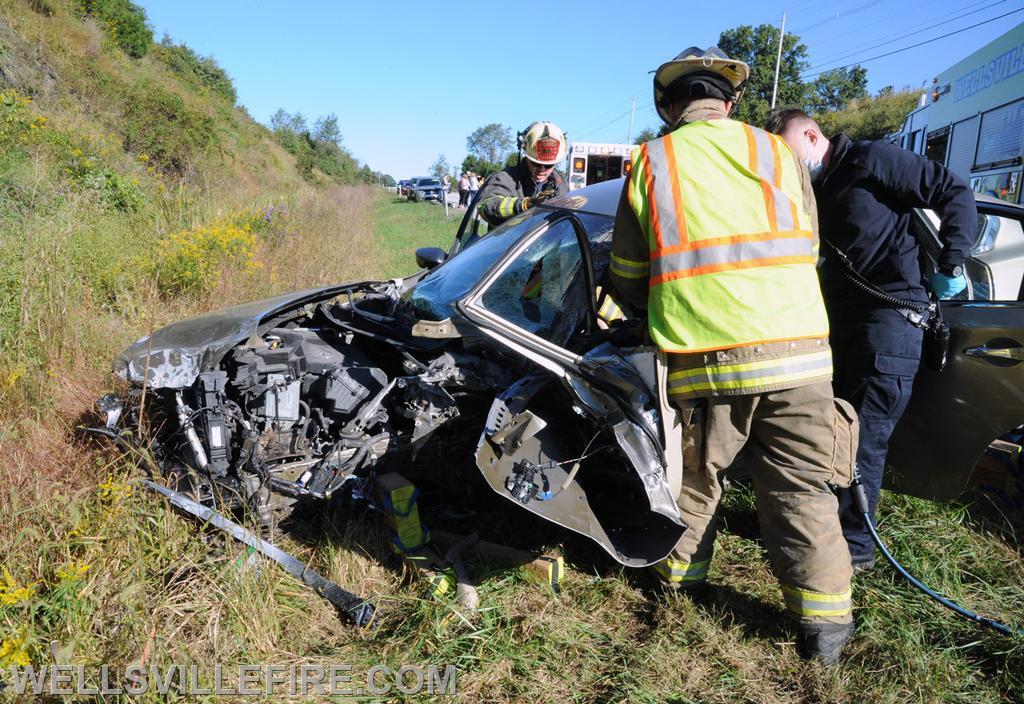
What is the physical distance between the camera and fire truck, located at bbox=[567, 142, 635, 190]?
19.8 metres

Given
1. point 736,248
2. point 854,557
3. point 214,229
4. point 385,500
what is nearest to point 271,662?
point 385,500

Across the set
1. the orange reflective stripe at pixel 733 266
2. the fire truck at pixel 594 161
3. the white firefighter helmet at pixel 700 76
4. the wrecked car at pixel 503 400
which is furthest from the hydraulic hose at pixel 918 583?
the fire truck at pixel 594 161

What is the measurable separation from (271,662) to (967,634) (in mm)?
2490

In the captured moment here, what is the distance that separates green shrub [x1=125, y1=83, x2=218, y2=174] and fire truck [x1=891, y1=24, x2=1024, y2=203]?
13.3 metres

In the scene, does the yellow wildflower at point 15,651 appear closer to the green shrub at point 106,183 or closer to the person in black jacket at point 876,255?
the person in black jacket at point 876,255

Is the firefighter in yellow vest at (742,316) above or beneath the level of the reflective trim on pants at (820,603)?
above

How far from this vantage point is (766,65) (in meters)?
44.0

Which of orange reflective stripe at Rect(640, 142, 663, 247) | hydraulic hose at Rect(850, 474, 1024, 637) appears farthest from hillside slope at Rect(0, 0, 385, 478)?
hydraulic hose at Rect(850, 474, 1024, 637)

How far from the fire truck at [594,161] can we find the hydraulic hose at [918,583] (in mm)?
18089

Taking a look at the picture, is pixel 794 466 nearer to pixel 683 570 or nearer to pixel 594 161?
pixel 683 570

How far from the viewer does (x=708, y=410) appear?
2.16 m

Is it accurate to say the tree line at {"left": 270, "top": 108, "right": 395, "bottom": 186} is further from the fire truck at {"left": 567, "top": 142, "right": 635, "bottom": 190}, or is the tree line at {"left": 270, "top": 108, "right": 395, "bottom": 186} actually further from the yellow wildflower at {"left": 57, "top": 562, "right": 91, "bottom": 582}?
the yellow wildflower at {"left": 57, "top": 562, "right": 91, "bottom": 582}

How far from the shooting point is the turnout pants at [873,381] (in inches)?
100

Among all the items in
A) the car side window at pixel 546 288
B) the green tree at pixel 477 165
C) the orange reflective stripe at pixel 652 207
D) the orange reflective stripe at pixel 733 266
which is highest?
the green tree at pixel 477 165
